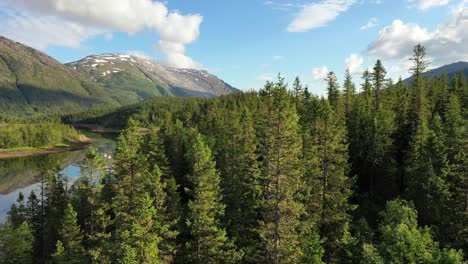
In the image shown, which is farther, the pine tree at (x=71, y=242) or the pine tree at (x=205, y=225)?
the pine tree at (x=71, y=242)

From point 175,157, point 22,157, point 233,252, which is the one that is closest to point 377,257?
point 233,252

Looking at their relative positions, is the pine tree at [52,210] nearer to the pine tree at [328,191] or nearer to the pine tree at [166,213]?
the pine tree at [166,213]

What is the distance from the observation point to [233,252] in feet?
120

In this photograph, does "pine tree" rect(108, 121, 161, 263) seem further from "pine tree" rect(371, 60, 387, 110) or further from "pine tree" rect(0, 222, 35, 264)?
"pine tree" rect(371, 60, 387, 110)

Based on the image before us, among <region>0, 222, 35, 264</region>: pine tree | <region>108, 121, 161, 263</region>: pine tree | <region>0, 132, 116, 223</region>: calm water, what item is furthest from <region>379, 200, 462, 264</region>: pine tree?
<region>0, 132, 116, 223</region>: calm water

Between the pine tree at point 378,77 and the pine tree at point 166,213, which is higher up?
the pine tree at point 378,77

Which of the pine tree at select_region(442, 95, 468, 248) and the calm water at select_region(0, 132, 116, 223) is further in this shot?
the calm water at select_region(0, 132, 116, 223)

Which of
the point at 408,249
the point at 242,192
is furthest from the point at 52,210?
the point at 408,249

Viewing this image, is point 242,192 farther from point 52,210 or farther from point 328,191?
point 52,210

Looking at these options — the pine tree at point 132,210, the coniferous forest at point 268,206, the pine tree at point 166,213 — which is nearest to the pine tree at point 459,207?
the coniferous forest at point 268,206

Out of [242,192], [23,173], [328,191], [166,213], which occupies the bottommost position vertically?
[23,173]

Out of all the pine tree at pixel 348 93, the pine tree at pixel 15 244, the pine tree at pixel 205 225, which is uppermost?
the pine tree at pixel 348 93

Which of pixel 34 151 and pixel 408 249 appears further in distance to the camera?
pixel 34 151

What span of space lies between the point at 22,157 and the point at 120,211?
478 ft
